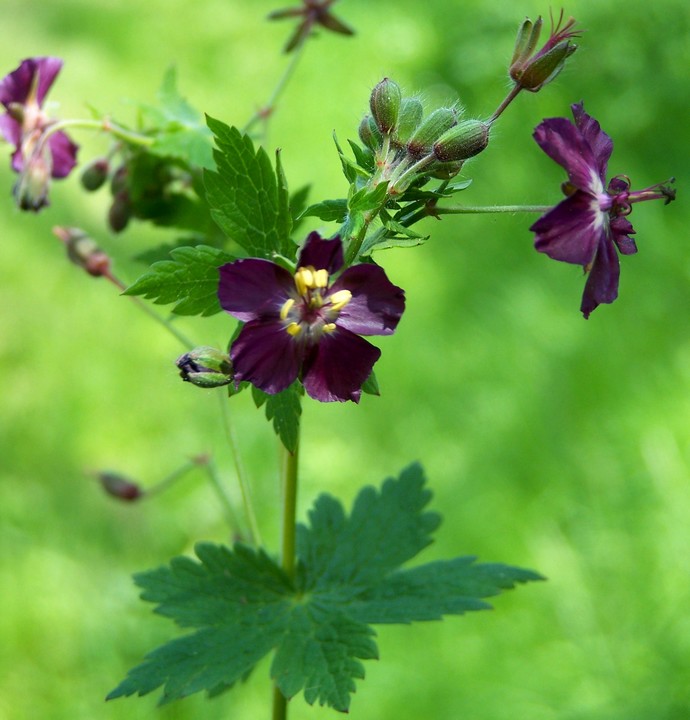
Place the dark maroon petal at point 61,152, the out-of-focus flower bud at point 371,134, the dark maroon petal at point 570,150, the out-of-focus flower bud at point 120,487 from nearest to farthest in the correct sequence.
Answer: the dark maroon petal at point 570,150, the out-of-focus flower bud at point 371,134, the dark maroon petal at point 61,152, the out-of-focus flower bud at point 120,487

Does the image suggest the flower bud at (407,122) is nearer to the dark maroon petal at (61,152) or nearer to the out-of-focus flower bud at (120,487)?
the dark maroon petal at (61,152)

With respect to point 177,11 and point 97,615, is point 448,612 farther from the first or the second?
point 177,11

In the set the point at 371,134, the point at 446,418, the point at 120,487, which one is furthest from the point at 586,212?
the point at 446,418

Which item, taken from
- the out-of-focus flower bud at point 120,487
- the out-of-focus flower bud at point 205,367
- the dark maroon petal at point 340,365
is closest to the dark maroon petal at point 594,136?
the dark maroon petal at point 340,365

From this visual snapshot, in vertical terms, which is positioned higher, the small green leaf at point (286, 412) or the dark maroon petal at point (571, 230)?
the dark maroon petal at point (571, 230)

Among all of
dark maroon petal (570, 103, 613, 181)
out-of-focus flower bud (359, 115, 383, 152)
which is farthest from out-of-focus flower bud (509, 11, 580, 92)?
out-of-focus flower bud (359, 115, 383, 152)

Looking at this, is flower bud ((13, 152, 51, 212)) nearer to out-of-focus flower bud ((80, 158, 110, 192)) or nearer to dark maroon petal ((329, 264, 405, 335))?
out-of-focus flower bud ((80, 158, 110, 192))

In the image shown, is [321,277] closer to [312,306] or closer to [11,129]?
[312,306]

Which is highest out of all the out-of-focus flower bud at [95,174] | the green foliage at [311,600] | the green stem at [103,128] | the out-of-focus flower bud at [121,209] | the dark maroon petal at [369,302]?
the out-of-focus flower bud at [95,174]
